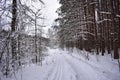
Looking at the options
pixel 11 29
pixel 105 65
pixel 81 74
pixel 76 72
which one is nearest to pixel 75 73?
pixel 76 72

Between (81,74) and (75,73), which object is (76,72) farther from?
(81,74)

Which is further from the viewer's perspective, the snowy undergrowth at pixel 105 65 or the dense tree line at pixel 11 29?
the snowy undergrowth at pixel 105 65

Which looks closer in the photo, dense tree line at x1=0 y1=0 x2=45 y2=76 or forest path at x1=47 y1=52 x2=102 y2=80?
dense tree line at x1=0 y1=0 x2=45 y2=76

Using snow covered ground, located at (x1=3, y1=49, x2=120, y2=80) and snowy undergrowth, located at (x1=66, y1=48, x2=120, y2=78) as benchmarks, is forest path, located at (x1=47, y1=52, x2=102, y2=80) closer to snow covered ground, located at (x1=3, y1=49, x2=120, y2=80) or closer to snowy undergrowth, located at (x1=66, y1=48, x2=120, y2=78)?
snow covered ground, located at (x1=3, y1=49, x2=120, y2=80)

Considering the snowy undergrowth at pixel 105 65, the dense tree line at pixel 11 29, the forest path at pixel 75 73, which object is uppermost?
the dense tree line at pixel 11 29

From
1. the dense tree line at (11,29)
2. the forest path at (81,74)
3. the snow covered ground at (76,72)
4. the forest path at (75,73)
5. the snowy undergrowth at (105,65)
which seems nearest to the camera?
the dense tree line at (11,29)

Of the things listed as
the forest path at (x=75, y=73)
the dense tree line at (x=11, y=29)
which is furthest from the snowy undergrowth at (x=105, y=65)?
the dense tree line at (x=11, y=29)

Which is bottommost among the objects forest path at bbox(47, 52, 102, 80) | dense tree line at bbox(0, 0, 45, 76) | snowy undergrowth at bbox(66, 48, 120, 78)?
forest path at bbox(47, 52, 102, 80)

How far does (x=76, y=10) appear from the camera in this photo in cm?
2770

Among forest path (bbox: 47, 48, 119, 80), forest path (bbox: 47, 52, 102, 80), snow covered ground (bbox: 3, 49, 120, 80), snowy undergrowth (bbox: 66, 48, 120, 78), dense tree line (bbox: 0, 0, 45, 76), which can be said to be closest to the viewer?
dense tree line (bbox: 0, 0, 45, 76)

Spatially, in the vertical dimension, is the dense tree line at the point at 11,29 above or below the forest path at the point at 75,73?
above

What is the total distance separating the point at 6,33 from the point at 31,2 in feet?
13.3

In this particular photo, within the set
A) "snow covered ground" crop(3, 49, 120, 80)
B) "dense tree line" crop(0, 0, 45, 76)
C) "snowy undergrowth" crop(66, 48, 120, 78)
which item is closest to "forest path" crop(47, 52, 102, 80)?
"snow covered ground" crop(3, 49, 120, 80)

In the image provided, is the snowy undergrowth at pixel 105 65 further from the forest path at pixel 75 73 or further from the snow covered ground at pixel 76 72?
the forest path at pixel 75 73
